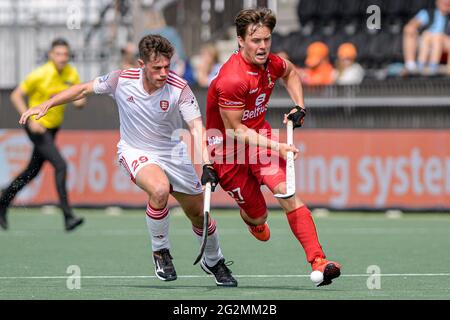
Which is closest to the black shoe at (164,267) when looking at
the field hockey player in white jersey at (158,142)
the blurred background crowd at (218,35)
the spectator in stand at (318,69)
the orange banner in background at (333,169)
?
the field hockey player in white jersey at (158,142)

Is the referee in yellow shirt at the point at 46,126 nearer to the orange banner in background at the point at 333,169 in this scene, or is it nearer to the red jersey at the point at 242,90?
the orange banner in background at the point at 333,169

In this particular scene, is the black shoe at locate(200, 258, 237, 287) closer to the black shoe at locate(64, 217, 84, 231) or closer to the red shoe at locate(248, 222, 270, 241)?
the red shoe at locate(248, 222, 270, 241)

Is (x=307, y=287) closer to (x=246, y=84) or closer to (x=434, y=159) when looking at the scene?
(x=246, y=84)

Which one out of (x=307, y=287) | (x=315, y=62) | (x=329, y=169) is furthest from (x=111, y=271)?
(x=315, y=62)

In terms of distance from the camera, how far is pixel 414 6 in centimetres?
2016

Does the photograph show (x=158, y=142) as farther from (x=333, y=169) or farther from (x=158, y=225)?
(x=333, y=169)

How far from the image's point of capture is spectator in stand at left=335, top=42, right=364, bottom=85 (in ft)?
59.3

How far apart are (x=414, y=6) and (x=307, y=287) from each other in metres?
11.7

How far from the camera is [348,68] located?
18.2 m

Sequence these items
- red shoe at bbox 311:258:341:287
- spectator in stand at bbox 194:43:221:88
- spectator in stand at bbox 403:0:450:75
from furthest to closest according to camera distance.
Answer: spectator in stand at bbox 194:43:221:88
spectator in stand at bbox 403:0:450:75
red shoe at bbox 311:258:341:287

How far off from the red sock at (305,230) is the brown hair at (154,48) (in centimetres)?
148

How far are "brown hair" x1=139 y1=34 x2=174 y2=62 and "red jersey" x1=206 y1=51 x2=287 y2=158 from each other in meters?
0.41

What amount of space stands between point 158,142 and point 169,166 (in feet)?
0.68

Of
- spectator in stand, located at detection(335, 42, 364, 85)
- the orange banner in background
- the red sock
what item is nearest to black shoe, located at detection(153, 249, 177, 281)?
the red sock
